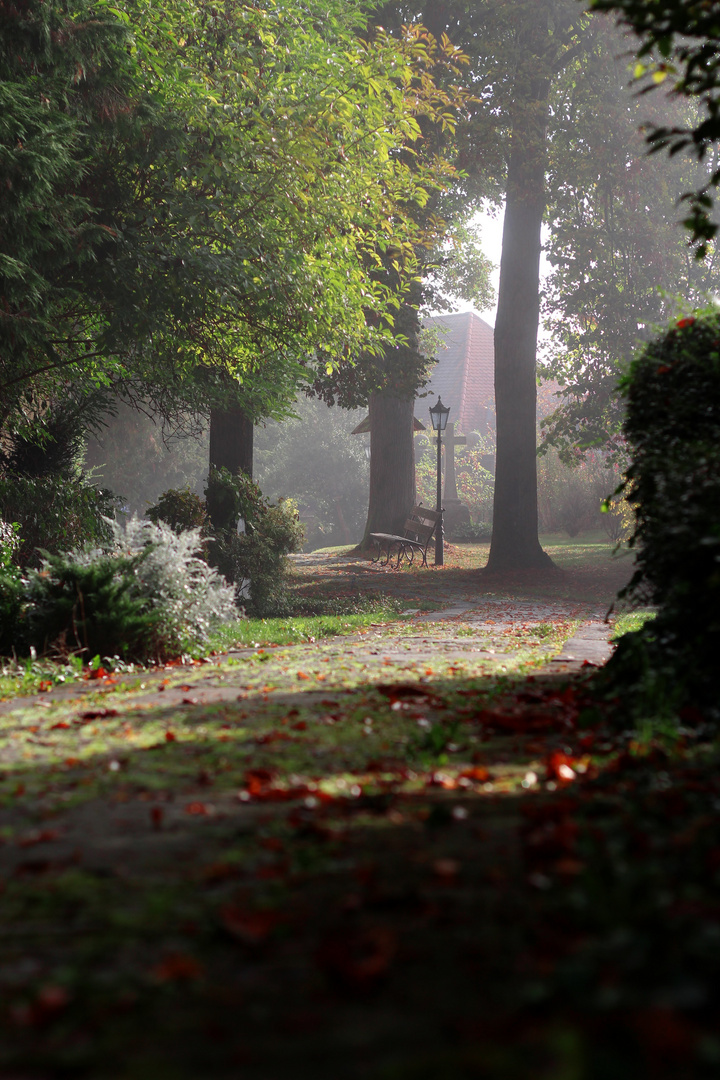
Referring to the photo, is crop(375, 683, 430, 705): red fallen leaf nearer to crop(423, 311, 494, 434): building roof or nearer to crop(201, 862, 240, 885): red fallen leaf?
crop(201, 862, 240, 885): red fallen leaf

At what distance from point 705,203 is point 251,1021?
12.2 feet

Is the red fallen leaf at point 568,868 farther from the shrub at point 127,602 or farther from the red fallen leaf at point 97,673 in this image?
the shrub at point 127,602

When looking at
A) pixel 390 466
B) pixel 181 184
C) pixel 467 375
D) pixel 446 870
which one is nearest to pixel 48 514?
pixel 181 184

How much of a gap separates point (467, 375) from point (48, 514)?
1642 inches

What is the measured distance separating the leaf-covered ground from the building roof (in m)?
45.6

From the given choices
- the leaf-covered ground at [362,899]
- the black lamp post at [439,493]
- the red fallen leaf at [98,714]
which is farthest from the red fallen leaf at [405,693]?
the black lamp post at [439,493]

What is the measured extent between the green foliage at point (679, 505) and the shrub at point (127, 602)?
3.80m

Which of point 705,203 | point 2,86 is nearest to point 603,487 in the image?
point 2,86

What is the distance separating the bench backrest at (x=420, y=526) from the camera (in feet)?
65.9

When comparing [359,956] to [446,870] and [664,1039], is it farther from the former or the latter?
[664,1039]

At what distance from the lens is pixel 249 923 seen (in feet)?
6.40

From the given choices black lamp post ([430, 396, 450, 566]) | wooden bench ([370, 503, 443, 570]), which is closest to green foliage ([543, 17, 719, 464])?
black lamp post ([430, 396, 450, 566])

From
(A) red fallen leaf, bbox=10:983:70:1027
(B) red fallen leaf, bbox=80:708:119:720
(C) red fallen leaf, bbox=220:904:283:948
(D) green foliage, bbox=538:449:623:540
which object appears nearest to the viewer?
(A) red fallen leaf, bbox=10:983:70:1027

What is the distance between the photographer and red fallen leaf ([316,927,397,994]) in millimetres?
1712
